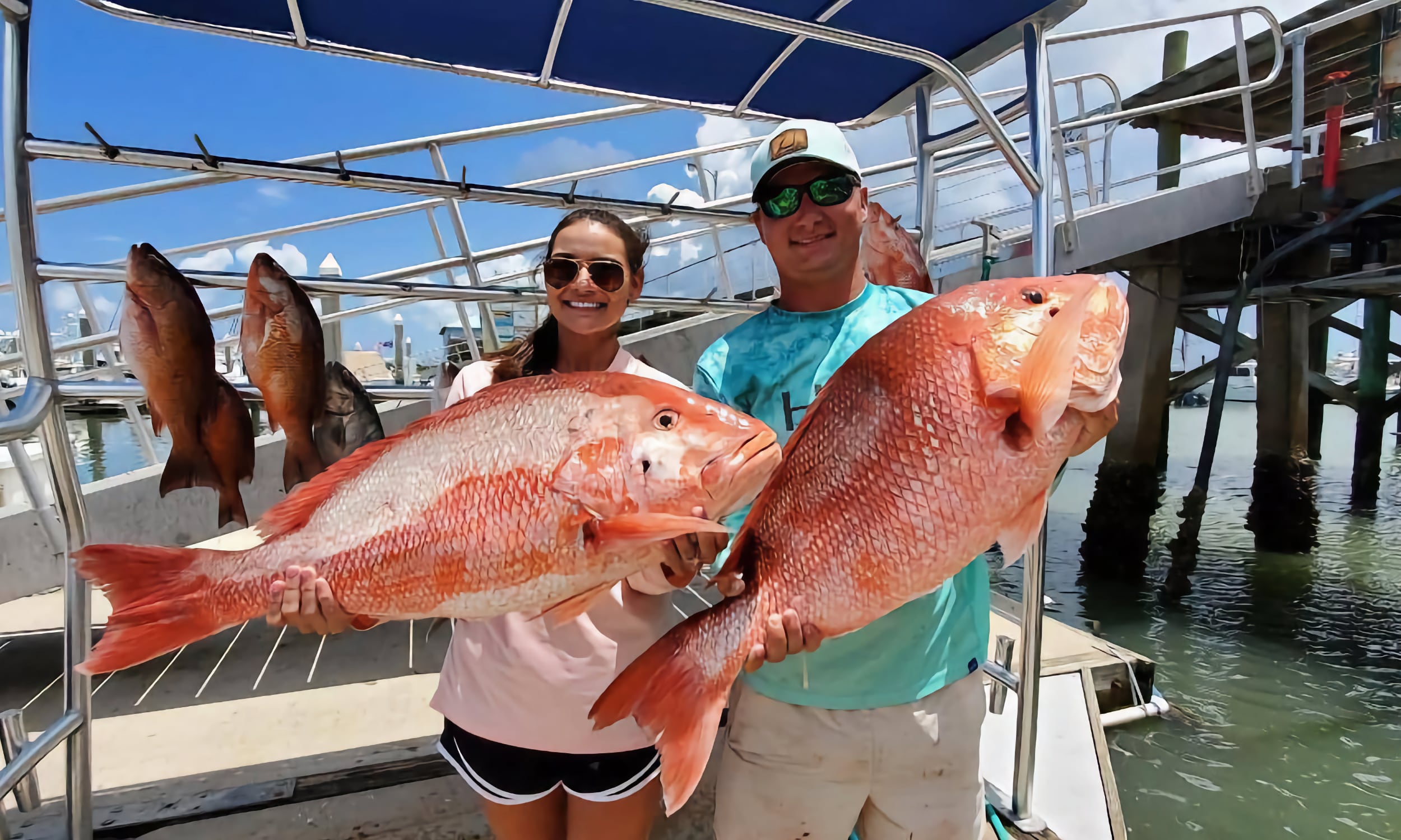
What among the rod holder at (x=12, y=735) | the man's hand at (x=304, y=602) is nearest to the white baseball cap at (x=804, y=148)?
the man's hand at (x=304, y=602)

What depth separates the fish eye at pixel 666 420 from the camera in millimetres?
1313

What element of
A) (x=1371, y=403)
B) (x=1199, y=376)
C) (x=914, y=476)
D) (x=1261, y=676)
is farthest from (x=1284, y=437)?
(x=914, y=476)

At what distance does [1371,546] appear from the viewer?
35.7 ft

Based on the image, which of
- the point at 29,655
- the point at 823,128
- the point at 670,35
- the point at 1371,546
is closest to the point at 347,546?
the point at 823,128

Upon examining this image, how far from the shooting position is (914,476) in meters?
1.28

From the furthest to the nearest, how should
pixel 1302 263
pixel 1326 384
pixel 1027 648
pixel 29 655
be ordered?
1. pixel 1326 384
2. pixel 1302 263
3. pixel 29 655
4. pixel 1027 648

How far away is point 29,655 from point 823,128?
4.82 m

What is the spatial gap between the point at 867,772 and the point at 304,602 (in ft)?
4.08

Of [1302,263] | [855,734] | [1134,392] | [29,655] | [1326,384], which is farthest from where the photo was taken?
[1326,384]

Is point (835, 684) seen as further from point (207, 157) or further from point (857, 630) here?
point (207, 157)

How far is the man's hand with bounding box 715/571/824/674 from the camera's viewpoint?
1.32m

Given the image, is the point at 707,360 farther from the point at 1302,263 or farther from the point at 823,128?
the point at 1302,263

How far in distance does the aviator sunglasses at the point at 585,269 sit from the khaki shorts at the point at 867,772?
1051 mm

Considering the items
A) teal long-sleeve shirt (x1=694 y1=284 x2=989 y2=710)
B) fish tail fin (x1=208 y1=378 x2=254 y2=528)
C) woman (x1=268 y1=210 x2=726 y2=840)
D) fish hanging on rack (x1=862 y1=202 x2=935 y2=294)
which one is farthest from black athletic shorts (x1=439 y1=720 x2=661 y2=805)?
fish hanging on rack (x1=862 y1=202 x2=935 y2=294)
